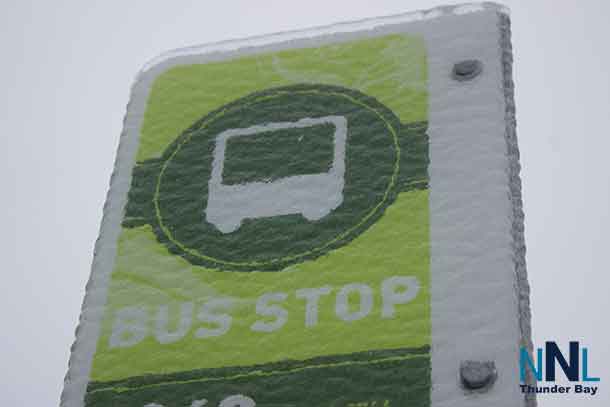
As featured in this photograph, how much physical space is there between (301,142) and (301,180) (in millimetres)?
129

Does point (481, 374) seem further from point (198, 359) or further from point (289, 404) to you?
point (198, 359)

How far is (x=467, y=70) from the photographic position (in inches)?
122

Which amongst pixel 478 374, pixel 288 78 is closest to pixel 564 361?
pixel 478 374

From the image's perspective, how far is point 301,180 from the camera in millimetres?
3025

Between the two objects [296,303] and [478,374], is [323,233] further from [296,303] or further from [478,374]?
[478,374]

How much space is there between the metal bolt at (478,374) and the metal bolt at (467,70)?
882mm

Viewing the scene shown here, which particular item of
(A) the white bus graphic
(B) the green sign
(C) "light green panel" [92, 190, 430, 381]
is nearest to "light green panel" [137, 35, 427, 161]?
(B) the green sign

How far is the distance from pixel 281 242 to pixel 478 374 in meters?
0.64

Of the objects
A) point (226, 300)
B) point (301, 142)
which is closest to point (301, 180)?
point (301, 142)

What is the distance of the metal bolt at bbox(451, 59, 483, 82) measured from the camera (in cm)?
310

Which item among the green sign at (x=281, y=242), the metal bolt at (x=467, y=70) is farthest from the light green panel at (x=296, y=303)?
the metal bolt at (x=467, y=70)

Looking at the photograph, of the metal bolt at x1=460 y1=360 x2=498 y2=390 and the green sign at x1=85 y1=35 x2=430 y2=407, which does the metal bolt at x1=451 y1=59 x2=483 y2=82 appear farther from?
the metal bolt at x1=460 y1=360 x2=498 y2=390

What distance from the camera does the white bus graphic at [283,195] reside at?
2.95 m

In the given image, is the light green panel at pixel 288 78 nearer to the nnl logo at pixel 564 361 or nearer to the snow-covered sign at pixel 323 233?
the snow-covered sign at pixel 323 233
